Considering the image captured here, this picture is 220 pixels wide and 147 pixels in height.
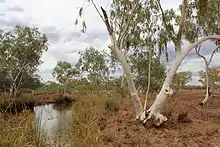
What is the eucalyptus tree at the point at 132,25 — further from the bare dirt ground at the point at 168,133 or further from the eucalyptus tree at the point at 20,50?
the eucalyptus tree at the point at 20,50

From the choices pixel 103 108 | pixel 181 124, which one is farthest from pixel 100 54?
pixel 181 124

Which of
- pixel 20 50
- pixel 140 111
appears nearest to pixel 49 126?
pixel 140 111

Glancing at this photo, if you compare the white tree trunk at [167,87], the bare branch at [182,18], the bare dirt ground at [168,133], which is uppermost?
the bare branch at [182,18]

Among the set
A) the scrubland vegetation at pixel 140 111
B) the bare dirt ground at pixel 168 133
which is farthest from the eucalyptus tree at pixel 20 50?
the bare dirt ground at pixel 168 133

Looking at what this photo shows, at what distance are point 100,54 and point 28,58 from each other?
Answer: 990 centimetres

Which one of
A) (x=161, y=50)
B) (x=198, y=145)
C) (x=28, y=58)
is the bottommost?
(x=198, y=145)

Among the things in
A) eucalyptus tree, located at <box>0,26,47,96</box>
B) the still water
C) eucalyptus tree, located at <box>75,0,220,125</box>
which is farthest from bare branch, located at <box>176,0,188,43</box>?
eucalyptus tree, located at <box>0,26,47,96</box>

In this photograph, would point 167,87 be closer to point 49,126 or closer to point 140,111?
point 140,111

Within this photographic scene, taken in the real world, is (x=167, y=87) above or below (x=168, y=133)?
above

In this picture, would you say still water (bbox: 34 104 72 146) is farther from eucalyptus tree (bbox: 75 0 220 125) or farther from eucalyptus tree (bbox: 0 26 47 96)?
eucalyptus tree (bbox: 0 26 47 96)

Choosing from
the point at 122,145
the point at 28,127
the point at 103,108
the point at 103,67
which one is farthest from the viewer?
the point at 103,67

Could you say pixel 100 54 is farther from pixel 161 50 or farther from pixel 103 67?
pixel 161 50

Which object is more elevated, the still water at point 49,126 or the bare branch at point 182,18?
the bare branch at point 182,18

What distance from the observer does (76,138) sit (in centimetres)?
952
